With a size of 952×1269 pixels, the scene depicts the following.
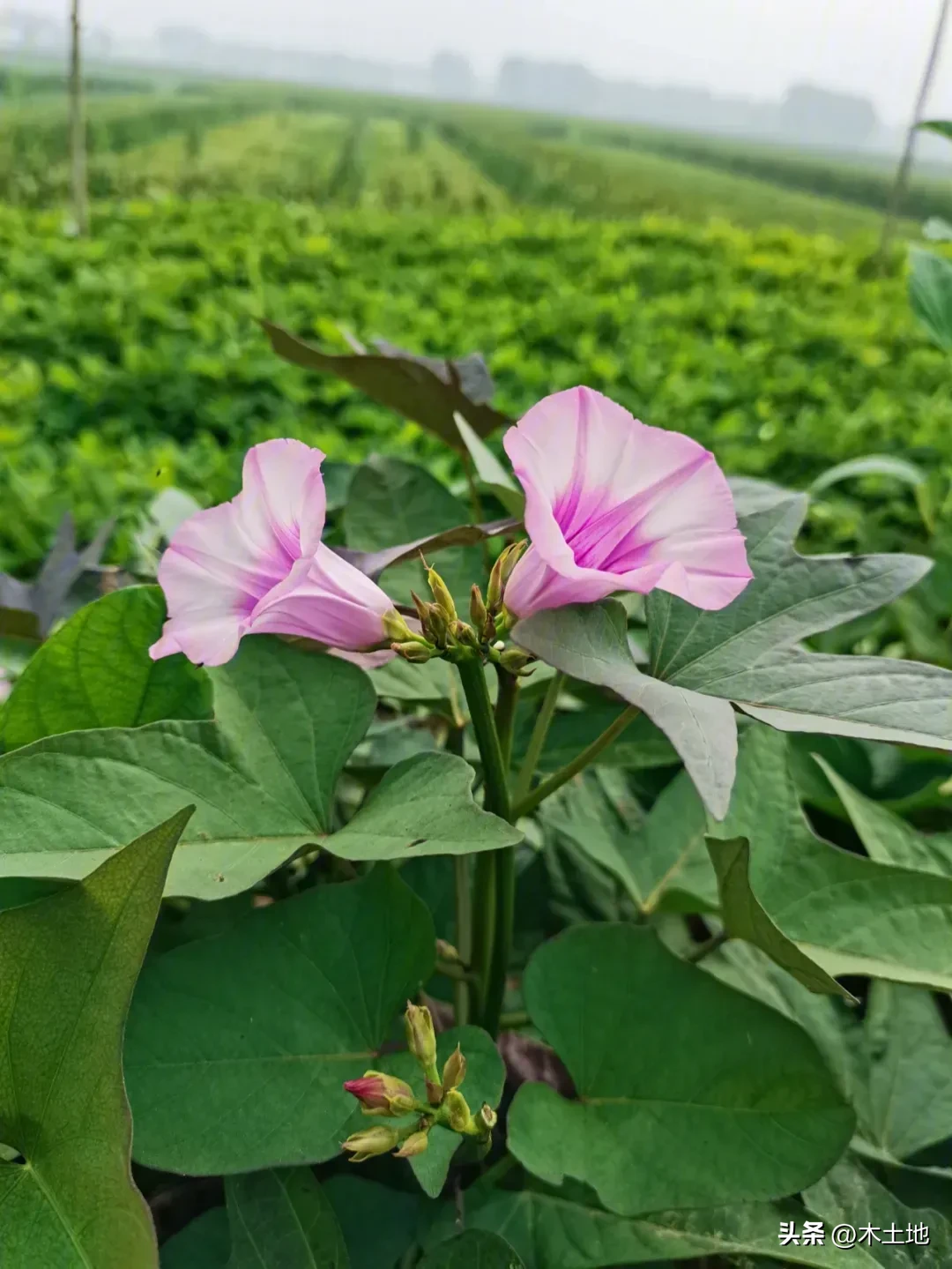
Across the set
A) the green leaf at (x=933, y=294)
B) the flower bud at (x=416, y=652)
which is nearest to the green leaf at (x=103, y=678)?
the flower bud at (x=416, y=652)

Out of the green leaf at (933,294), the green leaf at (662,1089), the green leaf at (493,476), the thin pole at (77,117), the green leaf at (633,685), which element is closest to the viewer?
the green leaf at (633,685)

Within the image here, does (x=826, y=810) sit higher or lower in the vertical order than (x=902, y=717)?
lower

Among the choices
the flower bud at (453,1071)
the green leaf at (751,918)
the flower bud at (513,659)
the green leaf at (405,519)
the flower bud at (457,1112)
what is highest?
the flower bud at (513,659)

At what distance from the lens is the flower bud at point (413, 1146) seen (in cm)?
35

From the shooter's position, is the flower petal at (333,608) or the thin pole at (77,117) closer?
the flower petal at (333,608)

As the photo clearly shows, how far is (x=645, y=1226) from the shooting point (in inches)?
17.7

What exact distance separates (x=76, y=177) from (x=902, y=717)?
2622 mm

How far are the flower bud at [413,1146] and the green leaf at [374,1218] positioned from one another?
0.13 metres

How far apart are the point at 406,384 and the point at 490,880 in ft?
1.13

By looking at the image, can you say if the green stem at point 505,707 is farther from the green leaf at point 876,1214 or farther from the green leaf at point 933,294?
the green leaf at point 933,294

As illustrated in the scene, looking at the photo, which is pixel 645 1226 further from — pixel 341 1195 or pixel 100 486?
pixel 100 486

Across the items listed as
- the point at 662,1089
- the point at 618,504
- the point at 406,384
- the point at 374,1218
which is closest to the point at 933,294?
the point at 406,384

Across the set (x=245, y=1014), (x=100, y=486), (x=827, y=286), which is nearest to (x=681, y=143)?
(x=827, y=286)

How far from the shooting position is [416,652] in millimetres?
403
